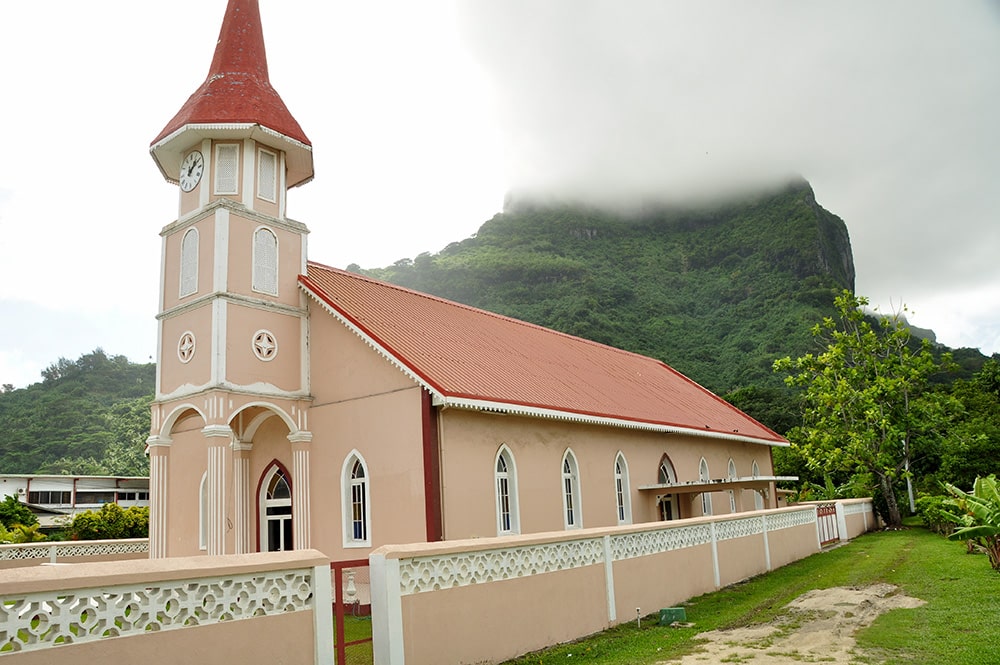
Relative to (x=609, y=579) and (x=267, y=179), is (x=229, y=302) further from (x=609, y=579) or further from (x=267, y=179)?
(x=609, y=579)

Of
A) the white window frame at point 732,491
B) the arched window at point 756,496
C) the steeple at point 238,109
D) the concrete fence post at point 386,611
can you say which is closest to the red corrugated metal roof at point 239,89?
the steeple at point 238,109

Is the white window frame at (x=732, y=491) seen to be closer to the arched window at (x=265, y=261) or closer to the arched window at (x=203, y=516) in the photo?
the arched window at (x=203, y=516)

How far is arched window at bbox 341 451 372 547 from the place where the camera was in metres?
14.7

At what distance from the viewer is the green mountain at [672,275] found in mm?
60750

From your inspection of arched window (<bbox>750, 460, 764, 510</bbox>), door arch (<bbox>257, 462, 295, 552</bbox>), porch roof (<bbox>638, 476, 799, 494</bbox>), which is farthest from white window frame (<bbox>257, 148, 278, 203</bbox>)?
arched window (<bbox>750, 460, 764, 510</bbox>)

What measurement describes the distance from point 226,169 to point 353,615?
9164 mm

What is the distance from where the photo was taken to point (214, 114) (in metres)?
16.1

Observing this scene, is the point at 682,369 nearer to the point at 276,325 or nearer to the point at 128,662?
the point at 276,325

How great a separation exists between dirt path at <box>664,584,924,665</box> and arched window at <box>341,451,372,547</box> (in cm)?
670

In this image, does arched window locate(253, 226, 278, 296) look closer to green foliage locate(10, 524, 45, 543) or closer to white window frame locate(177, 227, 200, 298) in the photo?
white window frame locate(177, 227, 200, 298)

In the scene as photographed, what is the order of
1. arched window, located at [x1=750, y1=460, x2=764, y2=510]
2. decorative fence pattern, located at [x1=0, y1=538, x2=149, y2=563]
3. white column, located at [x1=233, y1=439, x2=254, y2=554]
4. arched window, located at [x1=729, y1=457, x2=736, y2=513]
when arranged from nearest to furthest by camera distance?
white column, located at [x1=233, y1=439, x2=254, y2=554]
decorative fence pattern, located at [x1=0, y1=538, x2=149, y2=563]
arched window, located at [x1=729, y1=457, x2=736, y2=513]
arched window, located at [x1=750, y1=460, x2=764, y2=510]

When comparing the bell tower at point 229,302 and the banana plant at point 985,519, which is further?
the bell tower at point 229,302

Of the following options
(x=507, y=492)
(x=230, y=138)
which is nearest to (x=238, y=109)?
(x=230, y=138)

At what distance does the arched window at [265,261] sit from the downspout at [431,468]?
4344 millimetres
